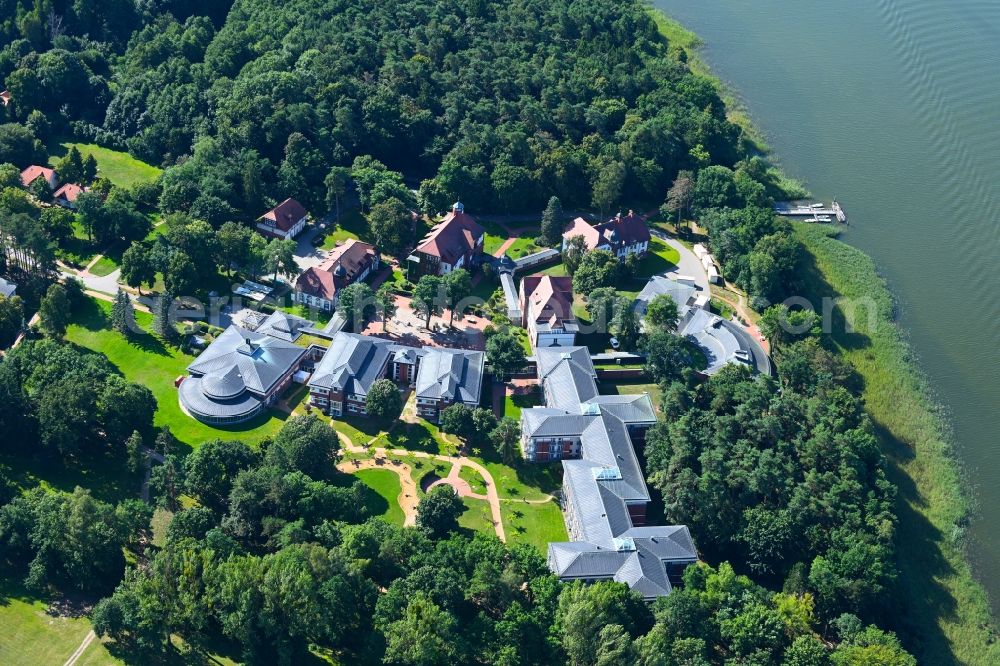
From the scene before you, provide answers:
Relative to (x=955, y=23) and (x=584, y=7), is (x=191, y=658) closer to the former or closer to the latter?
(x=584, y=7)

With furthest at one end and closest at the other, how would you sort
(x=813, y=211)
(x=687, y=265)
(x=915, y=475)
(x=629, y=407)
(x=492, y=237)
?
(x=813, y=211) → (x=492, y=237) → (x=687, y=265) → (x=915, y=475) → (x=629, y=407)

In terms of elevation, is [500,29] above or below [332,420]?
above

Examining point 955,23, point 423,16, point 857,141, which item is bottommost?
point 423,16

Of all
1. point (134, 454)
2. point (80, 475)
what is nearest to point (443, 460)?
point (134, 454)

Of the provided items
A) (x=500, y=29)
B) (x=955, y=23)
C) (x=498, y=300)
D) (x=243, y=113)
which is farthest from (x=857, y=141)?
(x=243, y=113)

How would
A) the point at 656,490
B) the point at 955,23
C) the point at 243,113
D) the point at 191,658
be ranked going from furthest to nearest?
the point at 955,23 → the point at 243,113 → the point at 656,490 → the point at 191,658

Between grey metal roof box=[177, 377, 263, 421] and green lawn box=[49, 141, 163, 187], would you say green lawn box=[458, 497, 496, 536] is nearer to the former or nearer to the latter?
grey metal roof box=[177, 377, 263, 421]

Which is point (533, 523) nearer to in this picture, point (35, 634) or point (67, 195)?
point (35, 634)
